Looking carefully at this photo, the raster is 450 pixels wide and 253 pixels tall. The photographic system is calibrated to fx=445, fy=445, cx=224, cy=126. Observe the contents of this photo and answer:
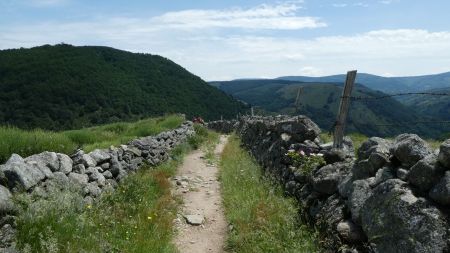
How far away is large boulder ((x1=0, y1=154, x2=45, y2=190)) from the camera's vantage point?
6980 mm

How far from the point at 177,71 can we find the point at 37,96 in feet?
205

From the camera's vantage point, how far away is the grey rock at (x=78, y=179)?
346 inches

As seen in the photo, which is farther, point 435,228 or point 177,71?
point 177,71

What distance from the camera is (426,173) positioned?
5285 mm

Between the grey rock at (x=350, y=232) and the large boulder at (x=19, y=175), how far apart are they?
4.89 m

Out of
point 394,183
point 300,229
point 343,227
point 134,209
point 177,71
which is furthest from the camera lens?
point 177,71

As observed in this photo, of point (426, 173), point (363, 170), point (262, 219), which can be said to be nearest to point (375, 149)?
point (363, 170)

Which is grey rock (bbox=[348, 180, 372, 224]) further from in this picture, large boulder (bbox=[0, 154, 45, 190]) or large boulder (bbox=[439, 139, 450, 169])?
large boulder (bbox=[0, 154, 45, 190])

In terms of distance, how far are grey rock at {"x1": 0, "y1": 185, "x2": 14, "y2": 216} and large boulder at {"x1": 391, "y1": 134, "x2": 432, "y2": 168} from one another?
18.0 ft

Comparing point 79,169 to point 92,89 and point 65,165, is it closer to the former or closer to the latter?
point 65,165

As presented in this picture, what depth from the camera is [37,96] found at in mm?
92500

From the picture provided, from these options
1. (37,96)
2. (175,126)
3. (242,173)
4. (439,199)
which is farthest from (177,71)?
(439,199)

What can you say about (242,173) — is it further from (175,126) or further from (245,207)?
(175,126)

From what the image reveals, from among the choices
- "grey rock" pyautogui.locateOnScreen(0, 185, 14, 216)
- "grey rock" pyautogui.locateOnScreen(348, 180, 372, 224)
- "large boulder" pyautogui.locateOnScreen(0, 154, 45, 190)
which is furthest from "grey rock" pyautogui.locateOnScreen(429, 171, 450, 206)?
"large boulder" pyautogui.locateOnScreen(0, 154, 45, 190)
